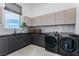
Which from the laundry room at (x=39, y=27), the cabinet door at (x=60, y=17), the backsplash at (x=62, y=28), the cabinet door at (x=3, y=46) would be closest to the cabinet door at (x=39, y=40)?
the laundry room at (x=39, y=27)

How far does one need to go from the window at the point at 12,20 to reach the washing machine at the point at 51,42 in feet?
2.44

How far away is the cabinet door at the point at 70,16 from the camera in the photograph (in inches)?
82.2

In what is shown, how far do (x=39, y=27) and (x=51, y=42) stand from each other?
45cm

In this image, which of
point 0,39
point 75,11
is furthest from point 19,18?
point 75,11

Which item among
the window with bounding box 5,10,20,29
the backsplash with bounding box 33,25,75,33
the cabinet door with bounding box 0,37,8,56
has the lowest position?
the cabinet door with bounding box 0,37,8,56

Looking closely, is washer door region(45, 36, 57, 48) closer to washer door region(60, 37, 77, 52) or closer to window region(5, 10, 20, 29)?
washer door region(60, 37, 77, 52)

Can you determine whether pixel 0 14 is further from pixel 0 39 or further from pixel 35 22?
pixel 35 22

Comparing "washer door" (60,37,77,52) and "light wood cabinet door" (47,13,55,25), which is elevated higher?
"light wood cabinet door" (47,13,55,25)

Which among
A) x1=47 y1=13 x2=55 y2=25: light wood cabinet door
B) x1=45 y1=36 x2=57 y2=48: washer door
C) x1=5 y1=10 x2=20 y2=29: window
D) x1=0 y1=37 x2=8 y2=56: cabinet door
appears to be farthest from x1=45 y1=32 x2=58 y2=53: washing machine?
x1=0 y1=37 x2=8 y2=56: cabinet door

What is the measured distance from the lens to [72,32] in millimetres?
2018

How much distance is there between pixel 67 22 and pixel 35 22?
75cm

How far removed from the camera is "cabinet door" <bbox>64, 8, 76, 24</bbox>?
6.85 ft

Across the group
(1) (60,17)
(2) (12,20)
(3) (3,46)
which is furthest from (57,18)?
(3) (3,46)

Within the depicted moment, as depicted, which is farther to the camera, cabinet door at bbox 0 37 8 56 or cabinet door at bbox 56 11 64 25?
cabinet door at bbox 56 11 64 25
